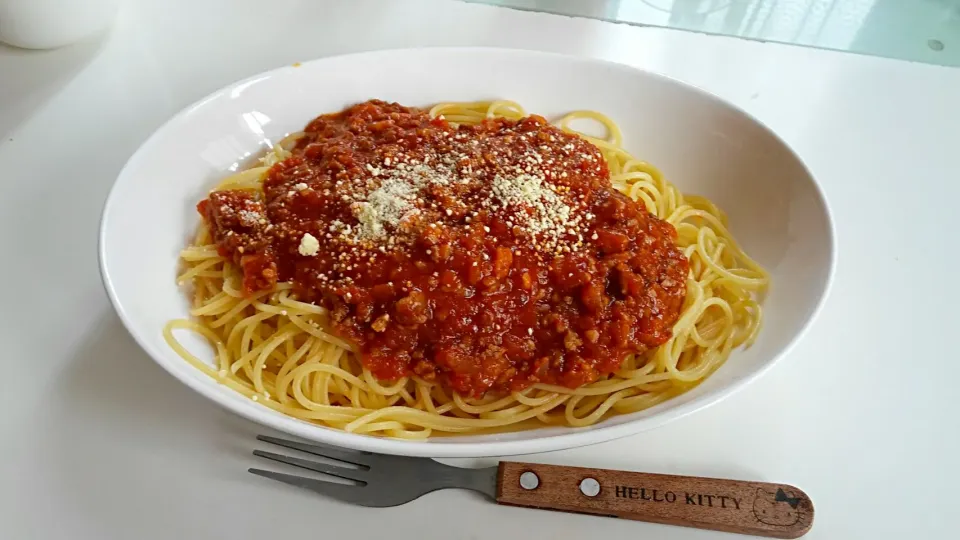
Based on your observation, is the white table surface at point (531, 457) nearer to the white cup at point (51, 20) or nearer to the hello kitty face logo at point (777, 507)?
the white cup at point (51, 20)

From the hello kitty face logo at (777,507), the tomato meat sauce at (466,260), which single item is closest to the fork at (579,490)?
the hello kitty face logo at (777,507)

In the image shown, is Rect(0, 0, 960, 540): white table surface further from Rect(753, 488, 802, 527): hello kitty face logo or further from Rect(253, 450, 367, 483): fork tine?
Rect(753, 488, 802, 527): hello kitty face logo

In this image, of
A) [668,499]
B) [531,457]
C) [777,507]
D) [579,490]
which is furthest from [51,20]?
[777,507]

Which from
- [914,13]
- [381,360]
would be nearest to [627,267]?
[381,360]

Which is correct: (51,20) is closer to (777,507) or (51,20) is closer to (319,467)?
(319,467)

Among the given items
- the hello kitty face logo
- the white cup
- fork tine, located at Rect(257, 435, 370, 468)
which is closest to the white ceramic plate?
fork tine, located at Rect(257, 435, 370, 468)

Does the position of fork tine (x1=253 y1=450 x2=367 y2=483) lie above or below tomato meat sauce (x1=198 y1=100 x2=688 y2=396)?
below
